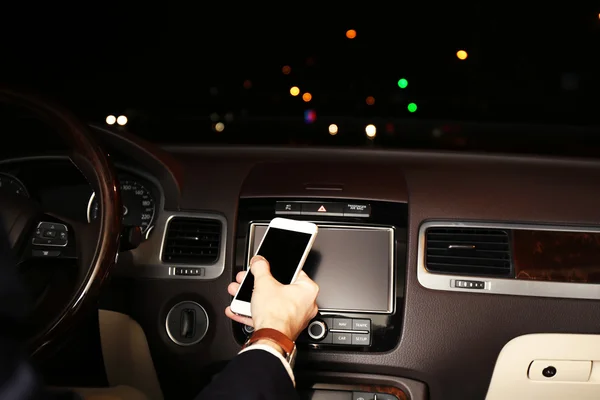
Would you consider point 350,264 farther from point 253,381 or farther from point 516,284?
point 253,381

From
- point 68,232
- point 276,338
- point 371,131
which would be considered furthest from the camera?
point 371,131

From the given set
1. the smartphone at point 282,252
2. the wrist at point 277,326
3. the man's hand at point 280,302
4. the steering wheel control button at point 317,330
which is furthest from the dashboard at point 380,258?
the wrist at point 277,326

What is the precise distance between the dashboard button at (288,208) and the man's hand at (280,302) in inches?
10.5

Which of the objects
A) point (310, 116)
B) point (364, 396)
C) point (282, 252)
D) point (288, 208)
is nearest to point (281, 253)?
point (282, 252)

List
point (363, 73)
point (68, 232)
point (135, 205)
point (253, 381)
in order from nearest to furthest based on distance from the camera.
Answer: point (253, 381), point (68, 232), point (135, 205), point (363, 73)

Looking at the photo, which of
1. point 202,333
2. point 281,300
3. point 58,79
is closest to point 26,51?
point 58,79

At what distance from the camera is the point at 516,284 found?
1354mm

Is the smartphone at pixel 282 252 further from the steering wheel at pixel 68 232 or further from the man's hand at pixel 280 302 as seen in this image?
the steering wheel at pixel 68 232

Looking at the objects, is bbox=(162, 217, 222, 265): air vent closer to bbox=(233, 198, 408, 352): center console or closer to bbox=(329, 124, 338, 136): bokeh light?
bbox=(233, 198, 408, 352): center console

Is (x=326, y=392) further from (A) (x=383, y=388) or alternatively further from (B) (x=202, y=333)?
(B) (x=202, y=333)

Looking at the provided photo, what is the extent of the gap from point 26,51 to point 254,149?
135 cm

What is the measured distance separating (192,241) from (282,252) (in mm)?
318

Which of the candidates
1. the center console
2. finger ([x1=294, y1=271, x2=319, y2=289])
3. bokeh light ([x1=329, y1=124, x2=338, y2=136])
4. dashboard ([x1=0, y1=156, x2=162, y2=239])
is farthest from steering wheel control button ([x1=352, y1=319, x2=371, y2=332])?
bokeh light ([x1=329, y1=124, x2=338, y2=136])

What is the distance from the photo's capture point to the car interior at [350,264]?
135cm
